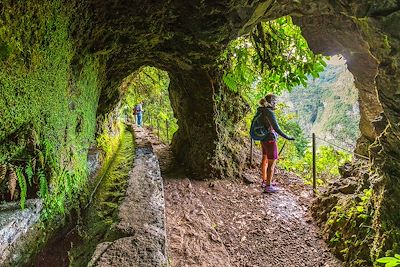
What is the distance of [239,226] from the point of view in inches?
233

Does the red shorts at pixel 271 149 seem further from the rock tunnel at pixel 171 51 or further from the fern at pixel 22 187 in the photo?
the fern at pixel 22 187

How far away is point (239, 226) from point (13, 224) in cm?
429

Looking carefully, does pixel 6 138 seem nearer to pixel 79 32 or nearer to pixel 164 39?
pixel 79 32

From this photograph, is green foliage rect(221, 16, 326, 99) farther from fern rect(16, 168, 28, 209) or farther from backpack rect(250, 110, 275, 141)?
fern rect(16, 168, 28, 209)

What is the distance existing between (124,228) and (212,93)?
549cm

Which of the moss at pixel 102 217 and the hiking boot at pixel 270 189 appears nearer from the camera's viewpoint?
the moss at pixel 102 217

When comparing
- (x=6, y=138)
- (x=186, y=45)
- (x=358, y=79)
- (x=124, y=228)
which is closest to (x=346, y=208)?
(x=358, y=79)

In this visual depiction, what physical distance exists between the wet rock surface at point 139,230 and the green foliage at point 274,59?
3799mm

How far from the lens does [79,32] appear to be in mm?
4180

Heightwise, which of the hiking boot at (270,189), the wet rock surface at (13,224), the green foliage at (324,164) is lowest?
the hiking boot at (270,189)

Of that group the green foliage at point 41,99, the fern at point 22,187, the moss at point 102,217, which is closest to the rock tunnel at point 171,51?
the green foliage at point 41,99

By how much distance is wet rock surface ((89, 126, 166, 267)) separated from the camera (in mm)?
2527

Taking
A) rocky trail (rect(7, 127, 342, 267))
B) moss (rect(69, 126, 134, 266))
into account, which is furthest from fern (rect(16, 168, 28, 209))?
moss (rect(69, 126, 134, 266))

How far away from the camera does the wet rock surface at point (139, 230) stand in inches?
99.5
